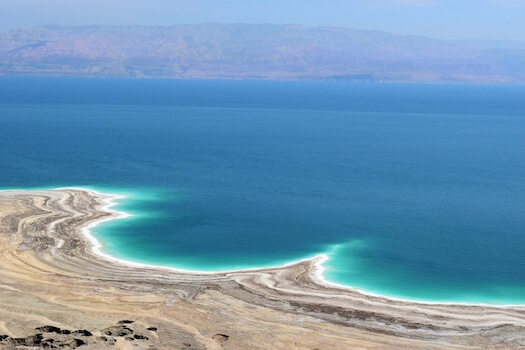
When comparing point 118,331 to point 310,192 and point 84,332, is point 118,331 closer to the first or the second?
point 84,332

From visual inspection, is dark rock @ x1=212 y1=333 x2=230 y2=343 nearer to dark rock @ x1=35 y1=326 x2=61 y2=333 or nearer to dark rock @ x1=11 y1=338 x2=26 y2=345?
dark rock @ x1=35 y1=326 x2=61 y2=333

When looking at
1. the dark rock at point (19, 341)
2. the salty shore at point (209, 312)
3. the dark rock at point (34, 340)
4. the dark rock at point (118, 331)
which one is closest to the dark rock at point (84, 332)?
the salty shore at point (209, 312)

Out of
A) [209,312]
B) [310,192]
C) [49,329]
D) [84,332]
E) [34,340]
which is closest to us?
[34,340]

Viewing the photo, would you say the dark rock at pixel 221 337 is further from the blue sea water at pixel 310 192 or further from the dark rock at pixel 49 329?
the blue sea water at pixel 310 192

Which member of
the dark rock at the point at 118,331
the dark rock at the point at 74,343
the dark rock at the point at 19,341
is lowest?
the dark rock at the point at 19,341

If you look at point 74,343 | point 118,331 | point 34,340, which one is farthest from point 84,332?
point 34,340

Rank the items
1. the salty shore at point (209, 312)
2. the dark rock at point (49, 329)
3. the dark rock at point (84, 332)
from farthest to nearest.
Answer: the dark rock at point (49, 329)
the salty shore at point (209, 312)
the dark rock at point (84, 332)
